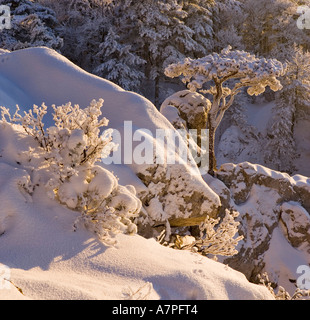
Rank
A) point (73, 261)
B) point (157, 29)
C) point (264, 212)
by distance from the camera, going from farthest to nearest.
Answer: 1. point (157, 29)
2. point (264, 212)
3. point (73, 261)

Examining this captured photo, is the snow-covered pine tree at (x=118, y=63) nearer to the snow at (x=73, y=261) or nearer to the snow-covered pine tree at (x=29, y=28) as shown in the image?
the snow-covered pine tree at (x=29, y=28)

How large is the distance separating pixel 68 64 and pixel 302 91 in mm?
18412

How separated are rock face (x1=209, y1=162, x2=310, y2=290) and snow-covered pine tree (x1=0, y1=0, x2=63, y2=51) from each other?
1360 centimetres

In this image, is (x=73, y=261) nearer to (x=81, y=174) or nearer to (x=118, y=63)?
(x=81, y=174)

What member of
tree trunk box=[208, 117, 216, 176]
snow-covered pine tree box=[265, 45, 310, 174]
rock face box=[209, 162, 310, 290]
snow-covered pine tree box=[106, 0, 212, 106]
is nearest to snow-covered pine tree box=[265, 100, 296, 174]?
snow-covered pine tree box=[265, 45, 310, 174]

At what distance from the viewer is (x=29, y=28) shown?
1889cm

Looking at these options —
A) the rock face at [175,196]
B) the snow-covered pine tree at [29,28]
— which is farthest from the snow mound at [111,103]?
the snow-covered pine tree at [29,28]

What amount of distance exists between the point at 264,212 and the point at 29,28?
17.3m

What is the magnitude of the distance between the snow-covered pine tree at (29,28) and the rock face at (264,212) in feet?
44.6

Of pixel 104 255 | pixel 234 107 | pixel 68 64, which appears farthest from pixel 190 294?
pixel 234 107

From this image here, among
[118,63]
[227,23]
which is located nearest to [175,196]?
[118,63]

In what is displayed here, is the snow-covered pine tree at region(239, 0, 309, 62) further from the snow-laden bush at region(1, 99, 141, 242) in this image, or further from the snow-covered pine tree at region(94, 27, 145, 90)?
the snow-laden bush at region(1, 99, 141, 242)

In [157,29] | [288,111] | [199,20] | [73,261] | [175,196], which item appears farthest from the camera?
[199,20]

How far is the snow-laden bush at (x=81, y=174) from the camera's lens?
3705mm
